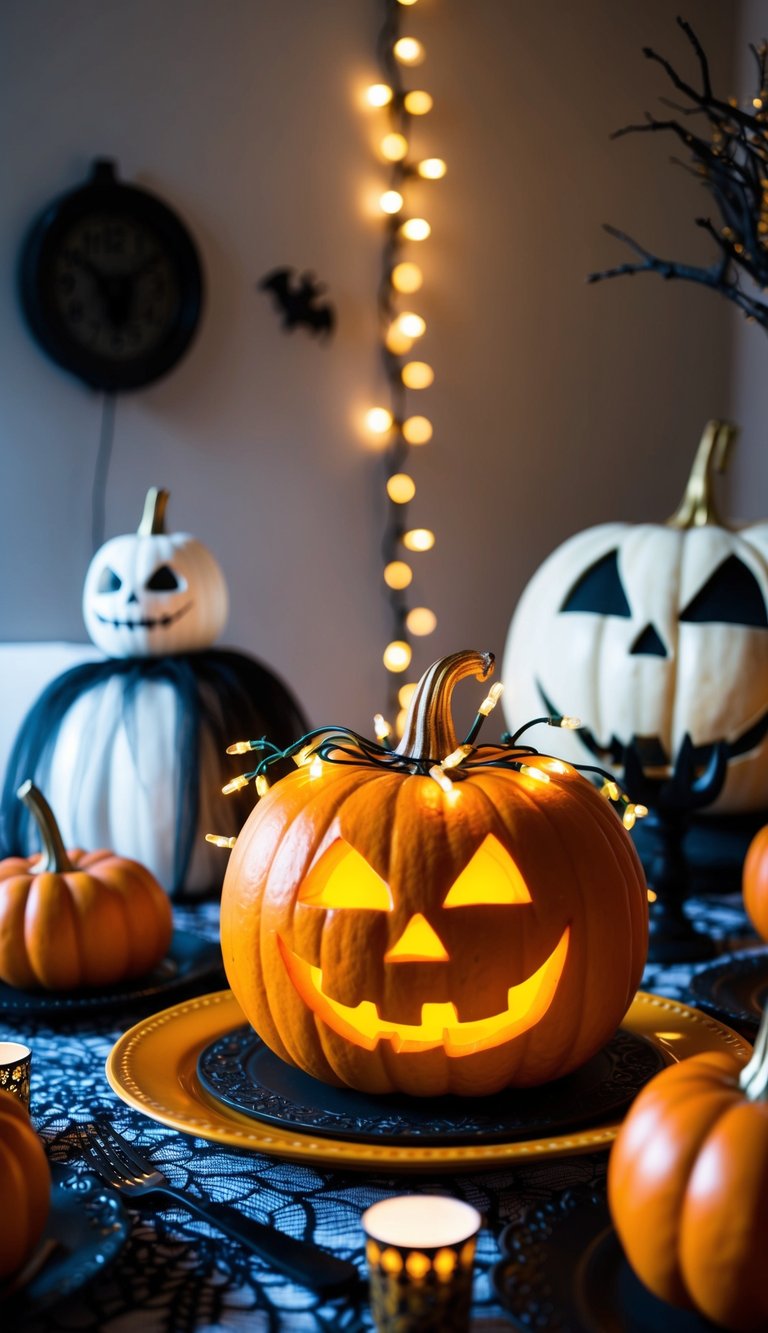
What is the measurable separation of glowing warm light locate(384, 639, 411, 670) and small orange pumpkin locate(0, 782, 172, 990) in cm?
171

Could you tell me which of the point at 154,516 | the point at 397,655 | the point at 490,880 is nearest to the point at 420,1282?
the point at 490,880

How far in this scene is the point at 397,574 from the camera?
2.73 meters

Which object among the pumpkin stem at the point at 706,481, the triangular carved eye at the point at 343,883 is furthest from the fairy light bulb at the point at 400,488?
the triangular carved eye at the point at 343,883

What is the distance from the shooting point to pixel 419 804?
2.36 ft

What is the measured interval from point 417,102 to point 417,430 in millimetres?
682

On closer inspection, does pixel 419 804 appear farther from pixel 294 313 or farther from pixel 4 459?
pixel 294 313

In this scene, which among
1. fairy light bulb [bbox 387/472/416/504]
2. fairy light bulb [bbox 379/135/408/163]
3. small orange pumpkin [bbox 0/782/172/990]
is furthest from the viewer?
fairy light bulb [bbox 387/472/416/504]

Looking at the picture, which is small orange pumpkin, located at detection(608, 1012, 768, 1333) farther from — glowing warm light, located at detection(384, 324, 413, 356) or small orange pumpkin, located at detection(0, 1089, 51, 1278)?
glowing warm light, located at detection(384, 324, 413, 356)

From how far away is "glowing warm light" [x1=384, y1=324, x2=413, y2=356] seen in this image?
105 inches

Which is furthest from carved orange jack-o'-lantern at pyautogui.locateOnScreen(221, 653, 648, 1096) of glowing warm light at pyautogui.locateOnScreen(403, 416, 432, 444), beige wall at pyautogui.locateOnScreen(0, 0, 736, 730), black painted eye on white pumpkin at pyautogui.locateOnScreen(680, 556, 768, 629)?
glowing warm light at pyautogui.locateOnScreen(403, 416, 432, 444)

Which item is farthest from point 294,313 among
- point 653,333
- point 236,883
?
point 236,883

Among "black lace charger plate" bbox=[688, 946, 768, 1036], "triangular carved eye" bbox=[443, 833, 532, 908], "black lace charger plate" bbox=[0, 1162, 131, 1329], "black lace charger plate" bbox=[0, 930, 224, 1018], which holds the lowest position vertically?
"black lace charger plate" bbox=[0, 930, 224, 1018]

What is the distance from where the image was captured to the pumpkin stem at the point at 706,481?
1515 millimetres

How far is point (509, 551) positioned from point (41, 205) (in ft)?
4.12
